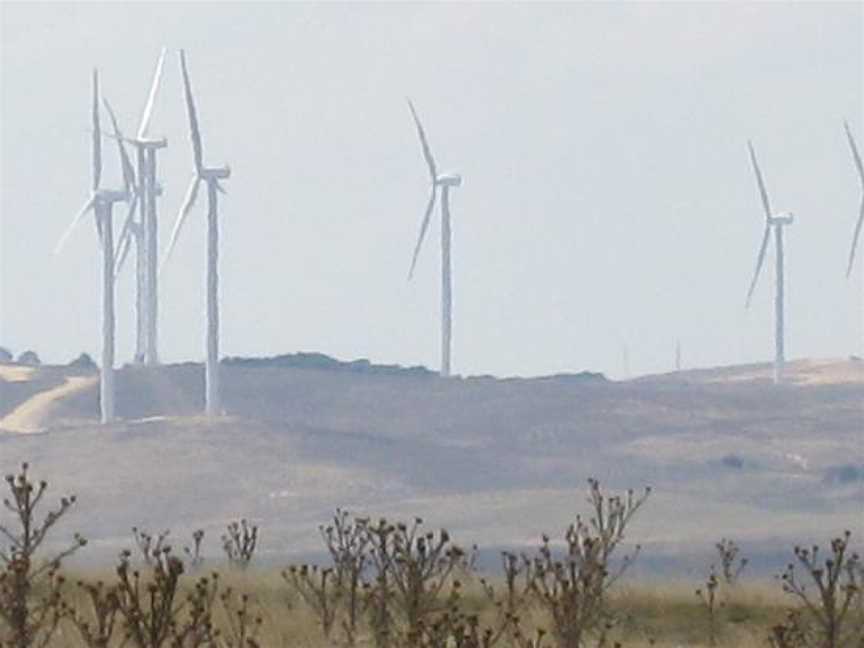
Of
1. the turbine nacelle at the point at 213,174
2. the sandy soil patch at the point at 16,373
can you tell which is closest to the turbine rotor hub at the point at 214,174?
the turbine nacelle at the point at 213,174

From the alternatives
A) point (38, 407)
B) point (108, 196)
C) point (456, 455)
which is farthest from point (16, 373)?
point (108, 196)

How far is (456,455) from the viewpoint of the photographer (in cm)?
16500

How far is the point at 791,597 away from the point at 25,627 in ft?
67.1

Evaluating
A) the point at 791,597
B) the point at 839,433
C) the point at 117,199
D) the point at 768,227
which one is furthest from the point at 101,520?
the point at 791,597

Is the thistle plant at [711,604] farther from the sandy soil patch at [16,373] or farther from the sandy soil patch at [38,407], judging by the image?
the sandy soil patch at [16,373]

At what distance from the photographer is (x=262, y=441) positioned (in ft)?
512

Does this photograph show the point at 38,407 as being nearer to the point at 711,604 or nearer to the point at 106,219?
the point at 106,219

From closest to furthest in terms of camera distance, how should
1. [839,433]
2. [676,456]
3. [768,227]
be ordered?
[768,227] < [676,456] < [839,433]

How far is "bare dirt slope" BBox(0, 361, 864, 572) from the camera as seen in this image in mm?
138125

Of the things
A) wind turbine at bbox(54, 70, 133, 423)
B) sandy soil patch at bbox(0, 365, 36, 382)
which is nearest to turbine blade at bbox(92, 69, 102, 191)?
wind turbine at bbox(54, 70, 133, 423)

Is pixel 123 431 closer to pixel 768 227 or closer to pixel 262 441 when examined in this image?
pixel 262 441

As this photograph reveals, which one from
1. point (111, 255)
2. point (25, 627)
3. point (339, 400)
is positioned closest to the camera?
point (25, 627)

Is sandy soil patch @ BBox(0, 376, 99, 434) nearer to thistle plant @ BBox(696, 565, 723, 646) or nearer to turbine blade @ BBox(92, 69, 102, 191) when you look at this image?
turbine blade @ BBox(92, 69, 102, 191)

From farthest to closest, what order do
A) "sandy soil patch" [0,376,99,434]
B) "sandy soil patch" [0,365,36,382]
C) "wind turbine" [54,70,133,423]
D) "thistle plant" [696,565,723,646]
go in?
"sandy soil patch" [0,365,36,382]
"sandy soil patch" [0,376,99,434]
"wind turbine" [54,70,133,423]
"thistle plant" [696,565,723,646]
